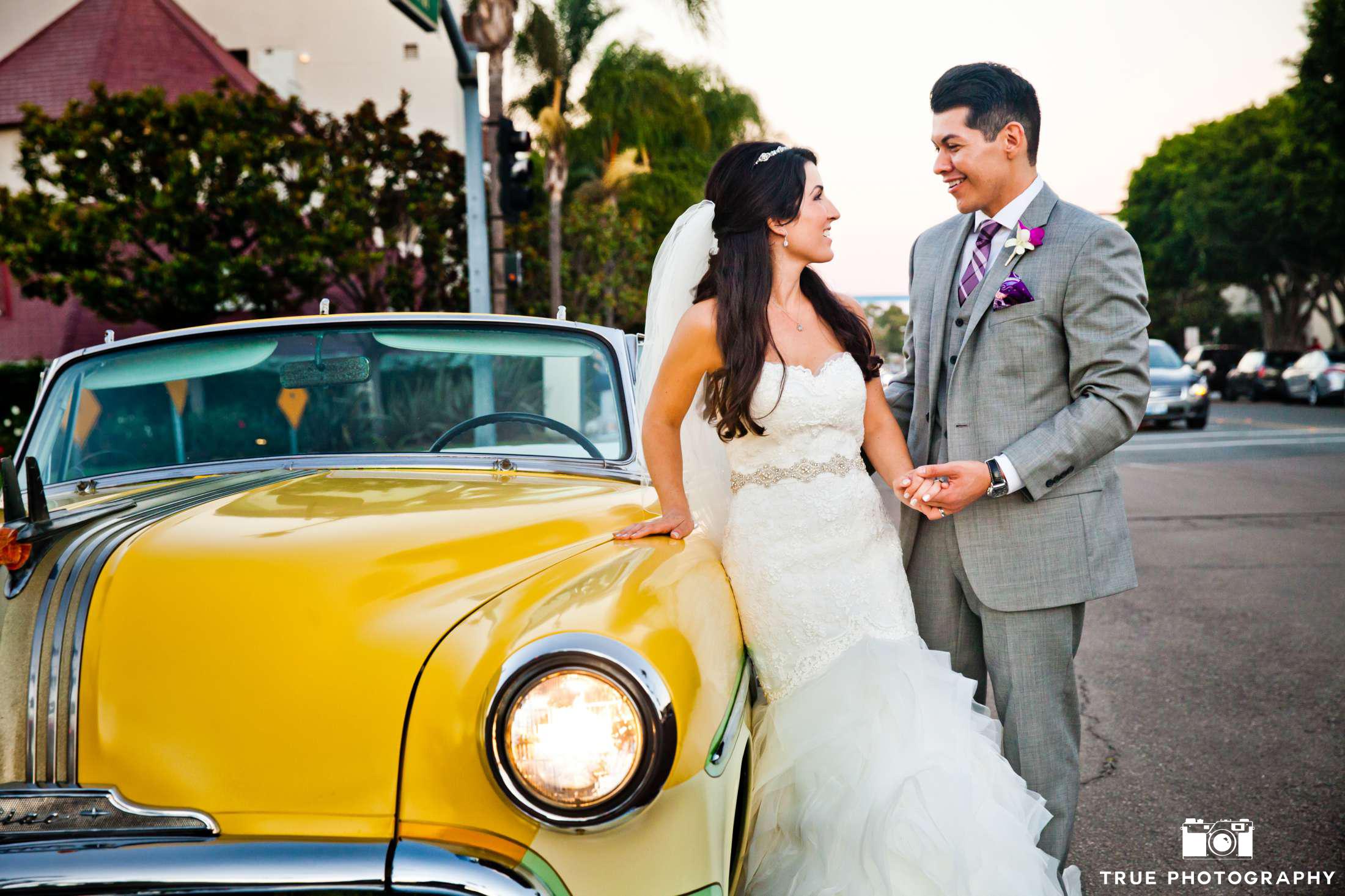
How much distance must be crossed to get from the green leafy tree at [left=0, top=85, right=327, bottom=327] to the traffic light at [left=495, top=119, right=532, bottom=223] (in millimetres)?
6470

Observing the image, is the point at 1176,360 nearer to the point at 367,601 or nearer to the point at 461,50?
the point at 461,50

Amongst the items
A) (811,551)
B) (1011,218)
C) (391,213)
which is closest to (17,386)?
(391,213)

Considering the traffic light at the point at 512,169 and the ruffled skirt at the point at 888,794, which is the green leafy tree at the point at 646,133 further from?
the ruffled skirt at the point at 888,794

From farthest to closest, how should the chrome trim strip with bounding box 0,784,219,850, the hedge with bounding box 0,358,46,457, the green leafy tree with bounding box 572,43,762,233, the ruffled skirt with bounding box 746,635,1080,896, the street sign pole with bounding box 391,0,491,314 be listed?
the green leafy tree with bounding box 572,43,762,233 < the hedge with bounding box 0,358,46,457 < the street sign pole with bounding box 391,0,491,314 < the ruffled skirt with bounding box 746,635,1080,896 < the chrome trim strip with bounding box 0,784,219,850

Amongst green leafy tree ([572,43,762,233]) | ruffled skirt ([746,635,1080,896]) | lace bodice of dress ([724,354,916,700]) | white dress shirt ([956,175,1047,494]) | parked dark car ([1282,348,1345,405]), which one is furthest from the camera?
green leafy tree ([572,43,762,233])

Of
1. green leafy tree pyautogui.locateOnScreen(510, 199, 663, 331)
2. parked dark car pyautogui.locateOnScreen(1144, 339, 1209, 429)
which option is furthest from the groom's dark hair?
green leafy tree pyautogui.locateOnScreen(510, 199, 663, 331)

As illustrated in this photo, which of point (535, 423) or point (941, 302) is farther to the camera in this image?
point (535, 423)

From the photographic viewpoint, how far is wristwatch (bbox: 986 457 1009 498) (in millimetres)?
2516

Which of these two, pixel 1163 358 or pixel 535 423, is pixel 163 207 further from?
pixel 1163 358

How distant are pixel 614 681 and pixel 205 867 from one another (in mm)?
600

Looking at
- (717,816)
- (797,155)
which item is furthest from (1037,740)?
(797,155)

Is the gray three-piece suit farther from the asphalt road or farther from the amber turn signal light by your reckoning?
the amber turn signal light

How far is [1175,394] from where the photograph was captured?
19.5 m

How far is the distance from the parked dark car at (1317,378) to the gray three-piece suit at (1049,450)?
87.3 ft
